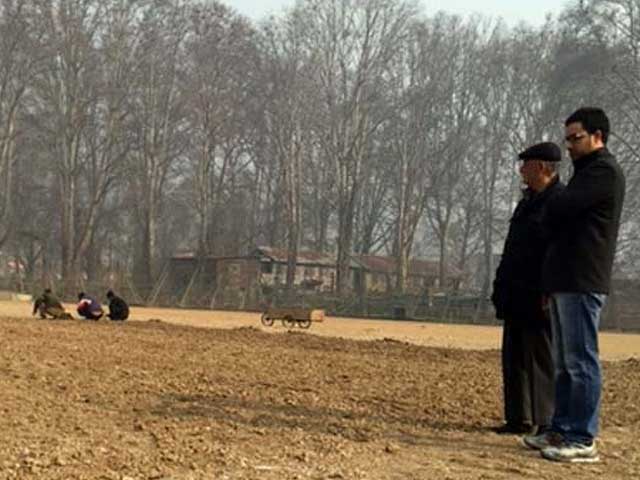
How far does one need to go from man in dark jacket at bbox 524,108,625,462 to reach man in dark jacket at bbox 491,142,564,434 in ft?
1.82

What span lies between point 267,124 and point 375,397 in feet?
180

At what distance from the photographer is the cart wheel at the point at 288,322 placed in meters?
27.2

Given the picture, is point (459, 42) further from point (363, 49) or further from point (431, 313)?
point (431, 313)

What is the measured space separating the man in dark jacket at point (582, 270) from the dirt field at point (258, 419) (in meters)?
0.30

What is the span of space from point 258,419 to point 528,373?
5.68ft

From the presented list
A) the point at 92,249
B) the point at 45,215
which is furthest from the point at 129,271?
the point at 45,215

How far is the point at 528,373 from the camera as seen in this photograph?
240 inches

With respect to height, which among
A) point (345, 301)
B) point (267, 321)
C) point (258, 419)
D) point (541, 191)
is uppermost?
point (541, 191)

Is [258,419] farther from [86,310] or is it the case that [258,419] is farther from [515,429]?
[86,310]

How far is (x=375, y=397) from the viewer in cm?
728

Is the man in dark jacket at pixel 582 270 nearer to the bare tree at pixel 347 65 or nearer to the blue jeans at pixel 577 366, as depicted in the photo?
the blue jeans at pixel 577 366

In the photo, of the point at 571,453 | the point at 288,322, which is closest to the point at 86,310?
the point at 288,322

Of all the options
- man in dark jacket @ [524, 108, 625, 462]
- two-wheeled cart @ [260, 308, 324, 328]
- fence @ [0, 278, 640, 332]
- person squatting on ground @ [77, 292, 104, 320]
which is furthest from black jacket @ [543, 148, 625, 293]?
fence @ [0, 278, 640, 332]

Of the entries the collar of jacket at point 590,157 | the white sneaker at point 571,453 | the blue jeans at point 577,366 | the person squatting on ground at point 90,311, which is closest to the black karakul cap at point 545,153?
the collar of jacket at point 590,157
